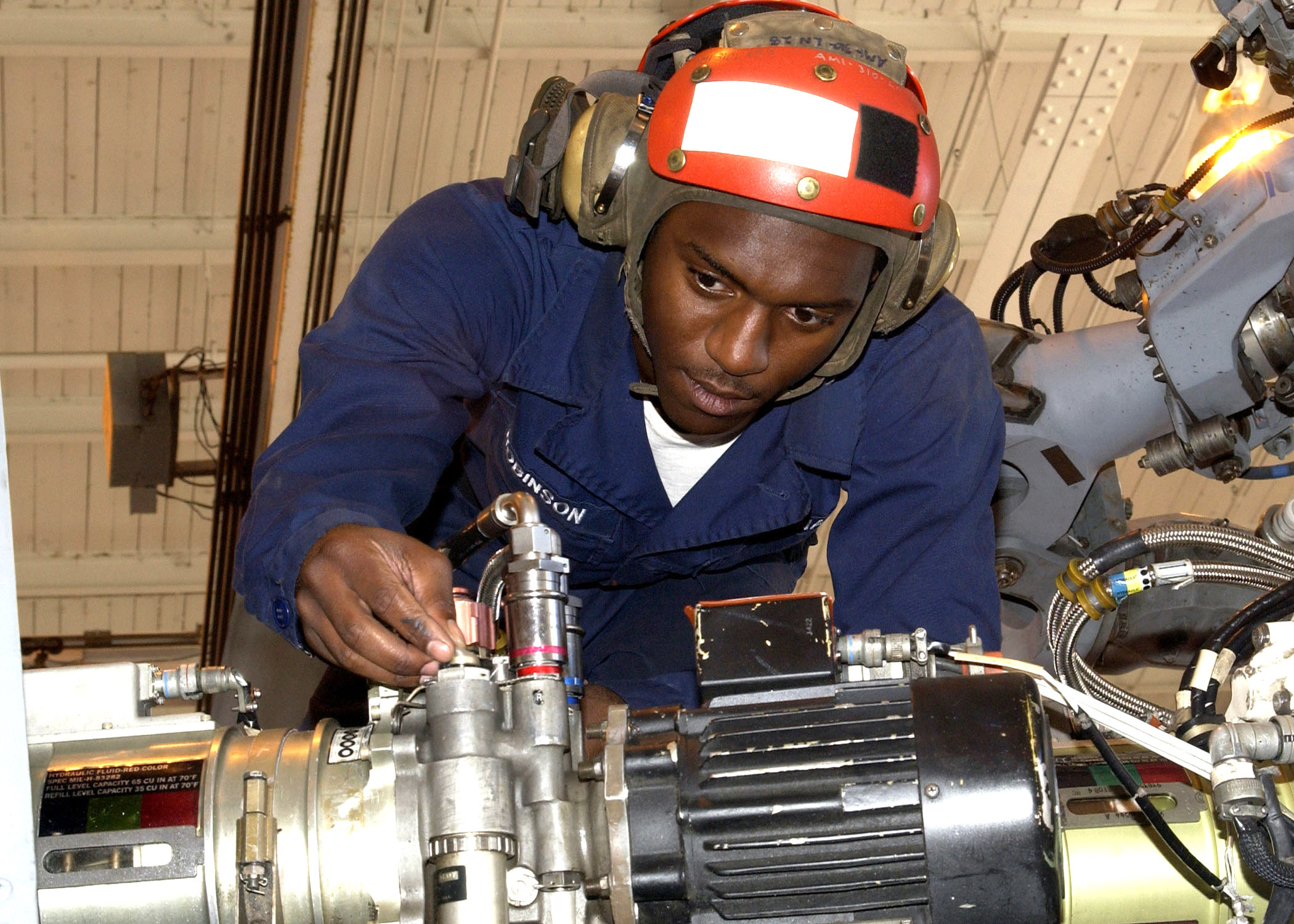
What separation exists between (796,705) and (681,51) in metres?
0.89

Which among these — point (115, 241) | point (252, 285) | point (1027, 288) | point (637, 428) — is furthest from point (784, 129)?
point (115, 241)

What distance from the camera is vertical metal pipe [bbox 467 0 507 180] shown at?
5.36 m

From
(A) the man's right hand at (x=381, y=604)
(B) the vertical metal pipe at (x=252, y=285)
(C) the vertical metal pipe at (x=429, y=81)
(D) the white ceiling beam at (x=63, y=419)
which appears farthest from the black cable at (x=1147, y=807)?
(D) the white ceiling beam at (x=63, y=419)

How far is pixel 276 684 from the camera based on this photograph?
240cm

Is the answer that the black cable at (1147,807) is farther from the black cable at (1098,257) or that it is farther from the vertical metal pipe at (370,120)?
the vertical metal pipe at (370,120)

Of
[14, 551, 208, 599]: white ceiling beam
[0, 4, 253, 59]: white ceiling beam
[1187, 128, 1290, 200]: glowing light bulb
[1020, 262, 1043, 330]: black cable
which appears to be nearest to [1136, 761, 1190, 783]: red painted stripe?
[1187, 128, 1290, 200]: glowing light bulb

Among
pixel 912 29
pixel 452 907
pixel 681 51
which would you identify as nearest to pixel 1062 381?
pixel 681 51

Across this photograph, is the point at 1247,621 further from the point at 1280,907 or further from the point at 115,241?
the point at 115,241

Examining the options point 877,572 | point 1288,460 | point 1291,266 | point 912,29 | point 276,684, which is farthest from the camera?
point 912,29

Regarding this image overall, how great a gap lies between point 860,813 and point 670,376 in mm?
697

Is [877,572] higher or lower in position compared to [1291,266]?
lower

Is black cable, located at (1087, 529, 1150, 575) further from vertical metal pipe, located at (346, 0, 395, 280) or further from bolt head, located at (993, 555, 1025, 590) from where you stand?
vertical metal pipe, located at (346, 0, 395, 280)

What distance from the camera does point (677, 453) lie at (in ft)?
6.31

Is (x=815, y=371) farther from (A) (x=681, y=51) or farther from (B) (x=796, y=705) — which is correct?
Result: (B) (x=796, y=705)
